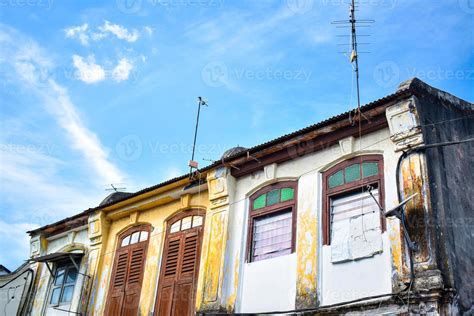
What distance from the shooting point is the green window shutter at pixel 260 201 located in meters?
11.3

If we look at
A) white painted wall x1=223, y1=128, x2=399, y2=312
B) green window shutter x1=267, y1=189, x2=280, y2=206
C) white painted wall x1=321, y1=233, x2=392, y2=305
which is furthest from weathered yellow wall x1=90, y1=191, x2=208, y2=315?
white painted wall x1=321, y1=233, x2=392, y2=305

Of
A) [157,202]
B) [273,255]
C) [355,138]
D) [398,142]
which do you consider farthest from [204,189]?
[398,142]

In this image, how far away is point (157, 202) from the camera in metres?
13.4

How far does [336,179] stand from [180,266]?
160 inches

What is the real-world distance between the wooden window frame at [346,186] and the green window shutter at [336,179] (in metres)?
0.06

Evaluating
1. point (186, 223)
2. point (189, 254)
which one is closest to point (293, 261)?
point (189, 254)

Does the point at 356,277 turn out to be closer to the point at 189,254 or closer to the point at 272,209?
the point at 272,209

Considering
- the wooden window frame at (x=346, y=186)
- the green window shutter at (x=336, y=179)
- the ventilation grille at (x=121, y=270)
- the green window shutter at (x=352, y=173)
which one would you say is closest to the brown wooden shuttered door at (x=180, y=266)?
the ventilation grille at (x=121, y=270)

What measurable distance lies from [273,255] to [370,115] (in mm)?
3083

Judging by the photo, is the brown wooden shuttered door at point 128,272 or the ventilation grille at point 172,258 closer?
the ventilation grille at point 172,258

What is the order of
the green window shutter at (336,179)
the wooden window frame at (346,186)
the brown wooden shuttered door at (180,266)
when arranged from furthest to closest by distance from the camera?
the brown wooden shuttered door at (180,266)
the green window shutter at (336,179)
the wooden window frame at (346,186)

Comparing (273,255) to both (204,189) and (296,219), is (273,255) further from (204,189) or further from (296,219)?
(204,189)

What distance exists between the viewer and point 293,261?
10.1 metres

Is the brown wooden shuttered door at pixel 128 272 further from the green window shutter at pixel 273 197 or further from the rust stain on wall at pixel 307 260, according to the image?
the rust stain on wall at pixel 307 260
